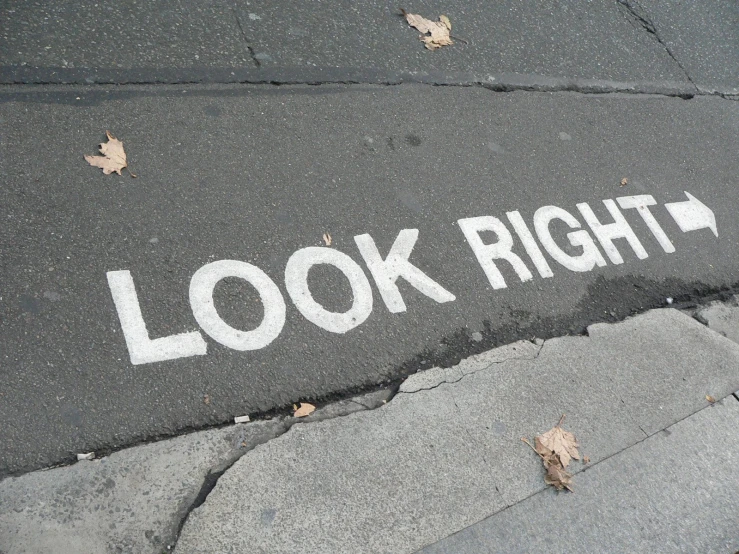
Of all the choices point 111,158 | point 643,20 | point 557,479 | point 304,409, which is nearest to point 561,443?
point 557,479

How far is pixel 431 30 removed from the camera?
5.52 metres

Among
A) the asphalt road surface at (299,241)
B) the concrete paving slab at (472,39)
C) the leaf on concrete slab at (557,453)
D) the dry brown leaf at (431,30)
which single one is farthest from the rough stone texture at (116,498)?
the dry brown leaf at (431,30)

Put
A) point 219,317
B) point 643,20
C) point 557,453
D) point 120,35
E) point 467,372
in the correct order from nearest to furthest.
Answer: point 557,453 < point 219,317 < point 467,372 < point 120,35 < point 643,20

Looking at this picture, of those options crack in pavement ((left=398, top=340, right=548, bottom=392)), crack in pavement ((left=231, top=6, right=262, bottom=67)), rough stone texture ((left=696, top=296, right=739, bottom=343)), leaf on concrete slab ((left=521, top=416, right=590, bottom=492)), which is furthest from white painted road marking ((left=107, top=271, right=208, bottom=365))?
rough stone texture ((left=696, top=296, right=739, bottom=343))

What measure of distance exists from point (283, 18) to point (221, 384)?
3084mm

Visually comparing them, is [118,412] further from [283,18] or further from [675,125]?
[675,125]

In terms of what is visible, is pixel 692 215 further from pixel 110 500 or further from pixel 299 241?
pixel 110 500

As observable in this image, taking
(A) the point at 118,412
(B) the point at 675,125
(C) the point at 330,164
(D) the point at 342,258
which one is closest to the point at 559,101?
(B) the point at 675,125

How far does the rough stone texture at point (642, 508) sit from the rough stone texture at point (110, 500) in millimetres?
998

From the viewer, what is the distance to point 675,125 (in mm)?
5641

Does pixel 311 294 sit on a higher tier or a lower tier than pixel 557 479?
lower

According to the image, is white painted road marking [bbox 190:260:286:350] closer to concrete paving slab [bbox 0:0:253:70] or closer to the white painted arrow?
concrete paving slab [bbox 0:0:253:70]

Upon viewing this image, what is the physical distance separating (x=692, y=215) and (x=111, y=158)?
3817 millimetres

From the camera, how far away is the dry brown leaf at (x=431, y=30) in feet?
17.8
